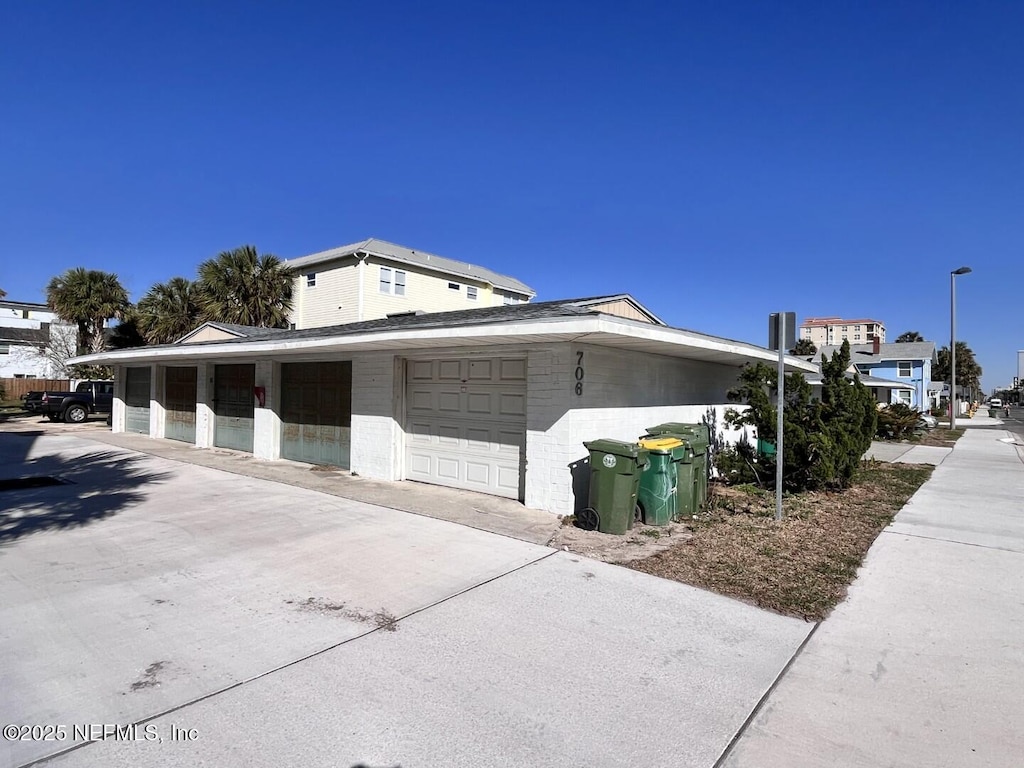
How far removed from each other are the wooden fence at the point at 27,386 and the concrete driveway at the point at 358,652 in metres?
34.9

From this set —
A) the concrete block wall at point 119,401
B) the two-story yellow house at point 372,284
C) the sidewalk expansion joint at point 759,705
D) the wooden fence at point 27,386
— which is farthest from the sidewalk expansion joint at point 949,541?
the wooden fence at point 27,386

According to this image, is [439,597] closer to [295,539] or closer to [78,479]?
[295,539]

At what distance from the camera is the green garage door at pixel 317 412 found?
11203 mm

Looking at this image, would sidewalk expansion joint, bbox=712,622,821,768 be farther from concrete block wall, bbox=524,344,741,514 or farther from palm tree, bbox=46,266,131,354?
palm tree, bbox=46,266,131,354

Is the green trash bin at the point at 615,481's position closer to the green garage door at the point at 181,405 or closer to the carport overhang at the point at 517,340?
the carport overhang at the point at 517,340

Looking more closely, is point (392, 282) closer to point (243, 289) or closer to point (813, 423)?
point (243, 289)

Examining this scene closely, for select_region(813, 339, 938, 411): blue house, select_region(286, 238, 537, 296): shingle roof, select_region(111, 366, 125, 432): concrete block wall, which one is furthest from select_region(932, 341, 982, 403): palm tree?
select_region(111, 366, 125, 432): concrete block wall

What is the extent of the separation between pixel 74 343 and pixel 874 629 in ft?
144

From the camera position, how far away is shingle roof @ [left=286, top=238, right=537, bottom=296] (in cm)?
2425

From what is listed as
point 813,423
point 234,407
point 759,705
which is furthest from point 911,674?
point 234,407

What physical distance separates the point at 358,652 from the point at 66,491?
7844mm

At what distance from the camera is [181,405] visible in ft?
53.7

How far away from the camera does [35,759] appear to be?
8.33 ft

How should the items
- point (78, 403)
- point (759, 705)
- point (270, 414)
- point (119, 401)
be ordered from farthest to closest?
point (78, 403), point (119, 401), point (270, 414), point (759, 705)
